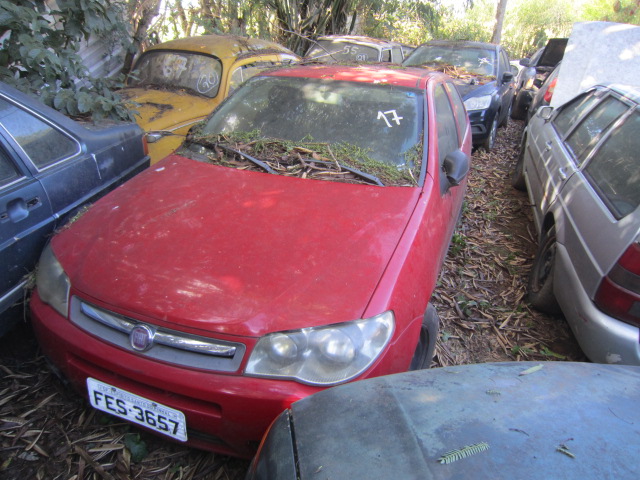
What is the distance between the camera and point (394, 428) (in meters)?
1.21

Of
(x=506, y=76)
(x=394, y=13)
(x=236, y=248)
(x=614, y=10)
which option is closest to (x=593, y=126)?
(x=236, y=248)

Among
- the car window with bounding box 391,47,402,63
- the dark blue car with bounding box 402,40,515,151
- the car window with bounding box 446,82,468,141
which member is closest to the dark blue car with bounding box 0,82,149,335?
the car window with bounding box 446,82,468,141

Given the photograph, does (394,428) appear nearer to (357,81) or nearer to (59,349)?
(59,349)

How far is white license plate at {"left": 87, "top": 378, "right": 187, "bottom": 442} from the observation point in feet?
5.57

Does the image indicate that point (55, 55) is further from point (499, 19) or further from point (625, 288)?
point (499, 19)

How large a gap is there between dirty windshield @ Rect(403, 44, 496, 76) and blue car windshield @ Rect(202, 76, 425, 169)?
4.94m

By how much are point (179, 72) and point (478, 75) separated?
471cm

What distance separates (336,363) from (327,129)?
1706mm

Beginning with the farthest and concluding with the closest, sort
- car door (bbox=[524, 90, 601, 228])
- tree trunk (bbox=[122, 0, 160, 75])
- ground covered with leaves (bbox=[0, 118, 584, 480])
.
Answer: tree trunk (bbox=[122, 0, 160, 75])
car door (bbox=[524, 90, 601, 228])
ground covered with leaves (bbox=[0, 118, 584, 480])

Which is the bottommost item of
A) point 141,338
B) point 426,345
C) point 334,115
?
point 426,345

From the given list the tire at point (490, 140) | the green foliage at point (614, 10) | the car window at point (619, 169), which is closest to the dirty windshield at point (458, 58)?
the tire at point (490, 140)

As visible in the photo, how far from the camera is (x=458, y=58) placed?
24.7 ft

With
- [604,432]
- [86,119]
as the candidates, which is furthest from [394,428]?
[86,119]

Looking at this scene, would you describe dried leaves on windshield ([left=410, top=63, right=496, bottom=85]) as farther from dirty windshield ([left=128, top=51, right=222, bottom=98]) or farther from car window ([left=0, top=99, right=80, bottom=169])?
car window ([left=0, top=99, right=80, bottom=169])
